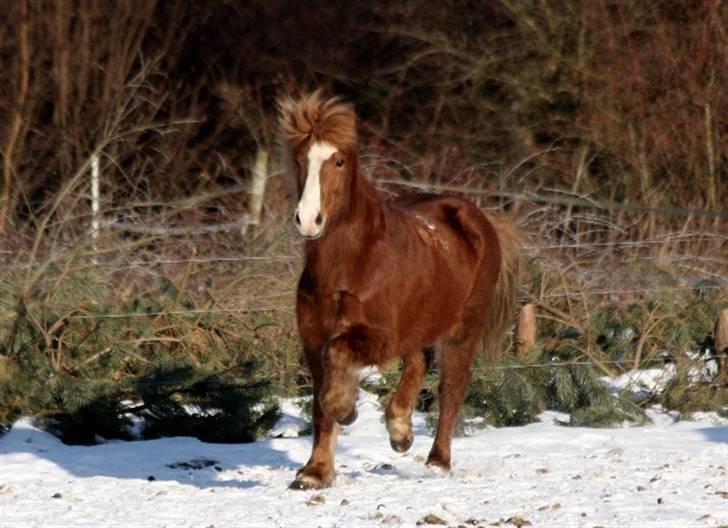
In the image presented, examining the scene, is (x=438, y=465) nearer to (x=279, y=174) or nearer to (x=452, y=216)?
(x=452, y=216)

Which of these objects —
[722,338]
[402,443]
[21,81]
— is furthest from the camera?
[21,81]

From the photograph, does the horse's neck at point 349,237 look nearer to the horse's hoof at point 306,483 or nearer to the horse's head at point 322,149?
the horse's head at point 322,149

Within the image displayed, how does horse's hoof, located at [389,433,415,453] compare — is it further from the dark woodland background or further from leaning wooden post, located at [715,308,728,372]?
leaning wooden post, located at [715,308,728,372]

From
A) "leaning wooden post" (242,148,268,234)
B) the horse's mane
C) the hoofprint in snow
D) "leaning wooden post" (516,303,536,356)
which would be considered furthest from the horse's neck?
"leaning wooden post" (242,148,268,234)

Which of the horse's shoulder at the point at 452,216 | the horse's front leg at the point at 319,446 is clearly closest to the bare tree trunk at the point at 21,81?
the horse's shoulder at the point at 452,216

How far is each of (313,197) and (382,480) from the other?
5.08 feet

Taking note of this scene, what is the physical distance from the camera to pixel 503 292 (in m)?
8.80

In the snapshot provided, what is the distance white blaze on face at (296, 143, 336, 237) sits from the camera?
21.8 ft

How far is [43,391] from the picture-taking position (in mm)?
8977

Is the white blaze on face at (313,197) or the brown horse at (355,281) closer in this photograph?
the white blaze on face at (313,197)

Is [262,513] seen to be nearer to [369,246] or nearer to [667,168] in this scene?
[369,246]

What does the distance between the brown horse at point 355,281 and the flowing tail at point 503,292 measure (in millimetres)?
585

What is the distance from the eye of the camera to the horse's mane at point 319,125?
22.7 ft

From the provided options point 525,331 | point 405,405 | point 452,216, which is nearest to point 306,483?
point 405,405
